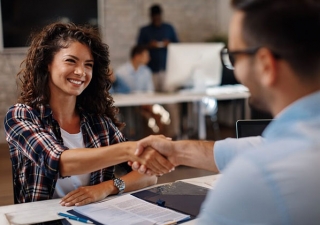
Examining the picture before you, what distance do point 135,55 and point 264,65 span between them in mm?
5174

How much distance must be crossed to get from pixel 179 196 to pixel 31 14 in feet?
17.6

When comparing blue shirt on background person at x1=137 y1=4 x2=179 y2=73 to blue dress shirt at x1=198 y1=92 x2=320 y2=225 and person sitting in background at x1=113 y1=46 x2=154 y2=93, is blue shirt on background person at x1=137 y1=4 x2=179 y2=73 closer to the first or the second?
person sitting in background at x1=113 y1=46 x2=154 y2=93

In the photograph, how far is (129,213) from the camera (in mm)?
1526

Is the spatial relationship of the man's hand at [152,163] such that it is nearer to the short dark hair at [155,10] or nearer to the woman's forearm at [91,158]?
the woman's forearm at [91,158]

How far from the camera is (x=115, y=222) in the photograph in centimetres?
143

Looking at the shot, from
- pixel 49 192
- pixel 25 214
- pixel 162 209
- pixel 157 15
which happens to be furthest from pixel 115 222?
pixel 157 15

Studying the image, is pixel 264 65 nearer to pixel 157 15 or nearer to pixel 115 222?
pixel 115 222

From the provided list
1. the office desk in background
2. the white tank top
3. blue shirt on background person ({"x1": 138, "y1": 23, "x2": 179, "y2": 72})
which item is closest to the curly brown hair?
the white tank top

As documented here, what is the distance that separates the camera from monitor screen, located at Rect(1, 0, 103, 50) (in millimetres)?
6332

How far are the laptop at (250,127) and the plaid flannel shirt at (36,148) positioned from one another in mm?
550

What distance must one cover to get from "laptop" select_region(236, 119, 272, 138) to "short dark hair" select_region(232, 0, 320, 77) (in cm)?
104

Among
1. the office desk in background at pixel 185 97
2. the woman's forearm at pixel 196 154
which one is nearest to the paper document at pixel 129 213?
the woman's forearm at pixel 196 154

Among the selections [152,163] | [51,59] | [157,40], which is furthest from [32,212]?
[157,40]

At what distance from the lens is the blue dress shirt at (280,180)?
2.31ft
